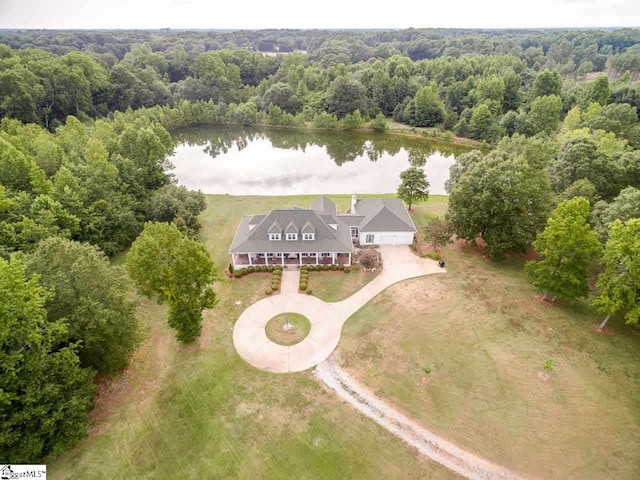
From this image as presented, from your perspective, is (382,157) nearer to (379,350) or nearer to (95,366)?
(379,350)

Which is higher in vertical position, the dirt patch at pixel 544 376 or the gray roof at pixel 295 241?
the gray roof at pixel 295 241

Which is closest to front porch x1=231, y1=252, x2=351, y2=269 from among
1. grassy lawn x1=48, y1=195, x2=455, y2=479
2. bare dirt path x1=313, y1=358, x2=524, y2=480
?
grassy lawn x1=48, y1=195, x2=455, y2=479

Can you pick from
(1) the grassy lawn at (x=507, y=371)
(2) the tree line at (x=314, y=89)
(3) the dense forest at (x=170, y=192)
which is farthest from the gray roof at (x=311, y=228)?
(2) the tree line at (x=314, y=89)

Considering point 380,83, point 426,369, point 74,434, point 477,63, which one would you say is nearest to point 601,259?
point 426,369

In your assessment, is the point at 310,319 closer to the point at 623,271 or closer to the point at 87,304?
the point at 87,304

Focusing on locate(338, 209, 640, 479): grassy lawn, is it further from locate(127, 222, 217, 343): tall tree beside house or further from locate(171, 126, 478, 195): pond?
locate(171, 126, 478, 195): pond

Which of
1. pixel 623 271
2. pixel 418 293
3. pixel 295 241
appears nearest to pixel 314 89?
pixel 295 241

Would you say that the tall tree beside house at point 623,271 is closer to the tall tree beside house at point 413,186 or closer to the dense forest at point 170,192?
the dense forest at point 170,192
